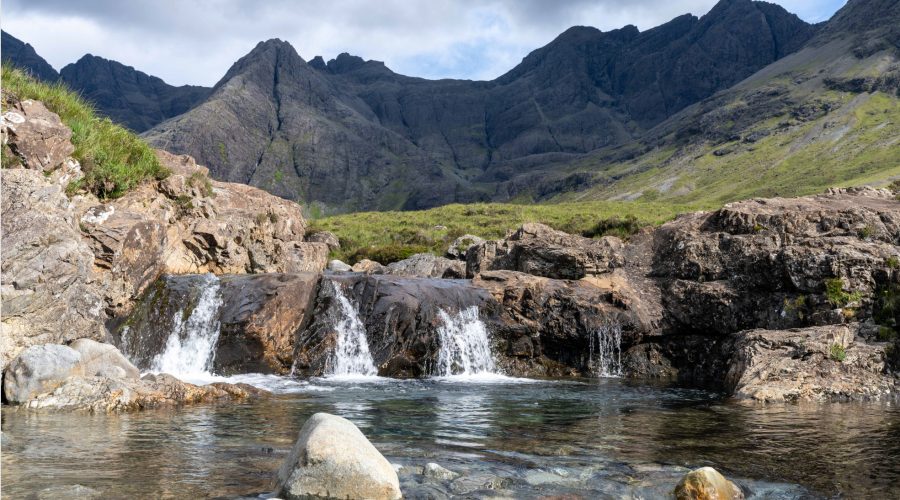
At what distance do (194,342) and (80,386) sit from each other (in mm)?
9186

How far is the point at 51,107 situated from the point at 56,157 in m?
3.94

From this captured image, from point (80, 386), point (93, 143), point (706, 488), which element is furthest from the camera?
point (93, 143)

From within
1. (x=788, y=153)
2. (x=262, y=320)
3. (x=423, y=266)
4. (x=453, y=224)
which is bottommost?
(x=262, y=320)

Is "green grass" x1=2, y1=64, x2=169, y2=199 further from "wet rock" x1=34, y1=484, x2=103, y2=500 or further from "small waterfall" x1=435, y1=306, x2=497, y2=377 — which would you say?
"wet rock" x1=34, y1=484, x2=103, y2=500

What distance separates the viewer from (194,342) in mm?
24391

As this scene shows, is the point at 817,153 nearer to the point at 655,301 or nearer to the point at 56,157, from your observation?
the point at 655,301

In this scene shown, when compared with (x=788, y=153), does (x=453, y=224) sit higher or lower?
lower

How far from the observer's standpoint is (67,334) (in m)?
18.7

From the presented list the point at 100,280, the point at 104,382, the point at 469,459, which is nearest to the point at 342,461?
the point at 469,459

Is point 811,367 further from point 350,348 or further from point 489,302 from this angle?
point 350,348

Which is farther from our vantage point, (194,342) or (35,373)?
(194,342)

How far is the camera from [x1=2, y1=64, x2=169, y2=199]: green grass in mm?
25016

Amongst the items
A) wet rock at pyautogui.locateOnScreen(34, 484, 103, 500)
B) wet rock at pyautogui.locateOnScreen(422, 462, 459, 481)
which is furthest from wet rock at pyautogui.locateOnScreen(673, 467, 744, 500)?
wet rock at pyautogui.locateOnScreen(34, 484, 103, 500)

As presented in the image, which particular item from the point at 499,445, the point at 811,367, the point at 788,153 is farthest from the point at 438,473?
the point at 788,153
